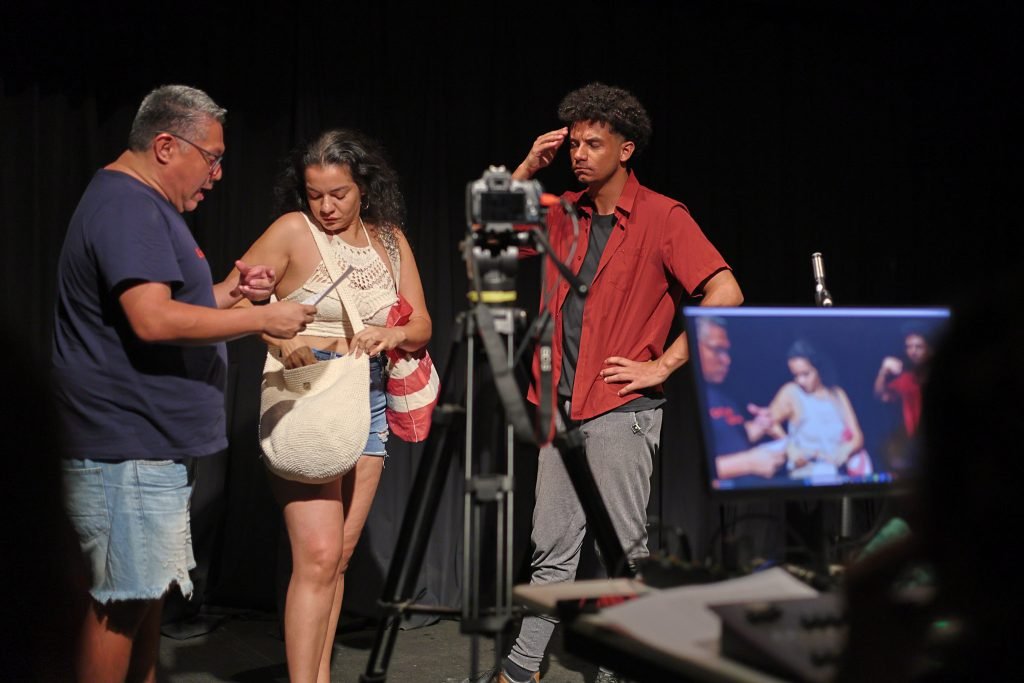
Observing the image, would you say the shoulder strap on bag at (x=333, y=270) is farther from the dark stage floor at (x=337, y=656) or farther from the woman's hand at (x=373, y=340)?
the dark stage floor at (x=337, y=656)

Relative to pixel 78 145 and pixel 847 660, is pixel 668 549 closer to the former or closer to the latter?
pixel 847 660

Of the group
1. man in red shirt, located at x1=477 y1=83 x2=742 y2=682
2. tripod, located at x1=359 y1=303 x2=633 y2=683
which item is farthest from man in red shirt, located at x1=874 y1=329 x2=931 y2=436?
man in red shirt, located at x1=477 y1=83 x2=742 y2=682

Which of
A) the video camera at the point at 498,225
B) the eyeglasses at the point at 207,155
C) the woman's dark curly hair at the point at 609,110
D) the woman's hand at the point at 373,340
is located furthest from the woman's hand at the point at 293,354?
the woman's dark curly hair at the point at 609,110

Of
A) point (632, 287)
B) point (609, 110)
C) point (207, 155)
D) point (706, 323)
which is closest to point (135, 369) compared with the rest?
point (207, 155)

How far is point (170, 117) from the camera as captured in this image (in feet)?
7.48

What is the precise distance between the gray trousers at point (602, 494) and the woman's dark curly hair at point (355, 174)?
2.86ft

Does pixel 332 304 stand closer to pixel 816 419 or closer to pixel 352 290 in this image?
pixel 352 290

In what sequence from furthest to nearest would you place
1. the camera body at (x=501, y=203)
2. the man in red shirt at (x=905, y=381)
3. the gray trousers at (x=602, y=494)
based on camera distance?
the gray trousers at (x=602, y=494)
the camera body at (x=501, y=203)
the man in red shirt at (x=905, y=381)

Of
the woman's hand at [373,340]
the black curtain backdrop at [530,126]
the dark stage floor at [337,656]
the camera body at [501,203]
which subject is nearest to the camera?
the camera body at [501,203]

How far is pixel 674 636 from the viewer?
1374mm

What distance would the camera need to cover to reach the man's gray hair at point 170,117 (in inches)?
89.6

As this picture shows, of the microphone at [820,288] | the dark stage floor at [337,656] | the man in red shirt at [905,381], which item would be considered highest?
the microphone at [820,288]

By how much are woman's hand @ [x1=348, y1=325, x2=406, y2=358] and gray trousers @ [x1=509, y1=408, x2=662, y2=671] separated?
0.69 metres

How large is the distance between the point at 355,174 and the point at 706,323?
1.50 meters
